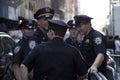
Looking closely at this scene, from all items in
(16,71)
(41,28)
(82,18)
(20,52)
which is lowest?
(16,71)

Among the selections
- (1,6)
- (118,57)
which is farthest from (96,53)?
(1,6)

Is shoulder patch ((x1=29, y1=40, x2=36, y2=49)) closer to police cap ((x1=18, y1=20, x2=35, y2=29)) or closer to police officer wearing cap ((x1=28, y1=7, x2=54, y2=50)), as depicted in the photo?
police officer wearing cap ((x1=28, y1=7, x2=54, y2=50))

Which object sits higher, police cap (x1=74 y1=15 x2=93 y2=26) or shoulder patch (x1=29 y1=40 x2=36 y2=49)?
police cap (x1=74 y1=15 x2=93 y2=26)

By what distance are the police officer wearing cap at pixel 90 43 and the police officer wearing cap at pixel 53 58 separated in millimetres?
1677

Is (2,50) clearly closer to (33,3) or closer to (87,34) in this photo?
(87,34)

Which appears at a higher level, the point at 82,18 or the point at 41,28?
the point at 82,18

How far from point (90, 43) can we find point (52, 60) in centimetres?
202

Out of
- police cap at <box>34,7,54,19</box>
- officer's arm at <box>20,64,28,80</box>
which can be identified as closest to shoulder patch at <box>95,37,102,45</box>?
police cap at <box>34,7,54,19</box>

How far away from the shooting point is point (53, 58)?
5.39 metres

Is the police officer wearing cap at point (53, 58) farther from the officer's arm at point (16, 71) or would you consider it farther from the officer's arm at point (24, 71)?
the officer's arm at point (16, 71)

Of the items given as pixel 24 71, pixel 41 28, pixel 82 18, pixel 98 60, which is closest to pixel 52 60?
pixel 24 71

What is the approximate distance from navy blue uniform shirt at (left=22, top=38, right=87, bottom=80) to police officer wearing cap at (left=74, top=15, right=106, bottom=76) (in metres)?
1.67

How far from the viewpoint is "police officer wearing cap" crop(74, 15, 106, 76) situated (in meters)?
7.18

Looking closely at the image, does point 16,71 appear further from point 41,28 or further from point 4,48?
point 4,48
